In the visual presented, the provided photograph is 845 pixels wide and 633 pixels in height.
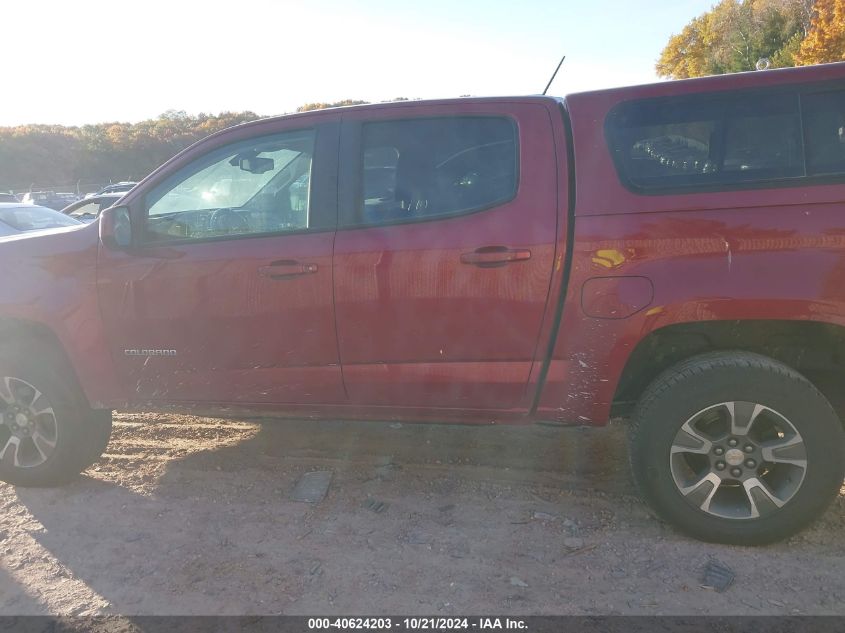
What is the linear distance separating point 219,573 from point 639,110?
9.19 ft

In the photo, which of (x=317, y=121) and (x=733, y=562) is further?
(x=317, y=121)

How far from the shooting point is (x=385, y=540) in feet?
9.96

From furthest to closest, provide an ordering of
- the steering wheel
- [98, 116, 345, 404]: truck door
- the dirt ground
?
A: the steering wheel
[98, 116, 345, 404]: truck door
the dirt ground

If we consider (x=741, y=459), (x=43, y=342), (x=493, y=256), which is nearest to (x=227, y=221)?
(x=43, y=342)

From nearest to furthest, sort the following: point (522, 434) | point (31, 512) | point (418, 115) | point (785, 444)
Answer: point (785, 444)
point (418, 115)
point (31, 512)
point (522, 434)

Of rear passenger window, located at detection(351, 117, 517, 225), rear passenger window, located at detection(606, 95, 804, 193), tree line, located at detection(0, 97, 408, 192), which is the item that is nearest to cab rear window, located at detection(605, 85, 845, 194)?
rear passenger window, located at detection(606, 95, 804, 193)

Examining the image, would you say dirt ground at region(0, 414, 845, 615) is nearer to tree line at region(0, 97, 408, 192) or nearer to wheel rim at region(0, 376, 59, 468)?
wheel rim at region(0, 376, 59, 468)

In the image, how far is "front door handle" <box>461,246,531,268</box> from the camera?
9.54 feet

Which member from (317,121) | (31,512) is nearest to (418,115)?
(317,121)

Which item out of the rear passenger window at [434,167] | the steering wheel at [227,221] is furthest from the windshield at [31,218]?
the rear passenger window at [434,167]

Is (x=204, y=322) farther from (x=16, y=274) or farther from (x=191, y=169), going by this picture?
(x=16, y=274)

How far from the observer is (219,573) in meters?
2.81

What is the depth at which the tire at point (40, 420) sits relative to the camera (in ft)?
11.4

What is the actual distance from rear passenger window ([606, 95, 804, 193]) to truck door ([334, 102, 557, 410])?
1.18 feet
